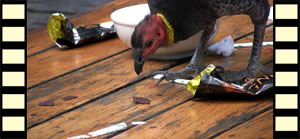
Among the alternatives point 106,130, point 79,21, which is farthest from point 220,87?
point 79,21

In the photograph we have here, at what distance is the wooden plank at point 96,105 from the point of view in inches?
64.8

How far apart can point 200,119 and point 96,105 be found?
0.36m

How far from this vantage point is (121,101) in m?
1.82

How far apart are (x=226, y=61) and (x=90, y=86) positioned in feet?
1.78

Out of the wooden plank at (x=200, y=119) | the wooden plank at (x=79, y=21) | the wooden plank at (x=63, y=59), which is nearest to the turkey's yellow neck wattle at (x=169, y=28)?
the wooden plank at (x=200, y=119)

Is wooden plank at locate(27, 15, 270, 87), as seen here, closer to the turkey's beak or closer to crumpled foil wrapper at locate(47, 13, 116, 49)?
crumpled foil wrapper at locate(47, 13, 116, 49)

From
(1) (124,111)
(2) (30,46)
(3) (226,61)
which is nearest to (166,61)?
(3) (226,61)

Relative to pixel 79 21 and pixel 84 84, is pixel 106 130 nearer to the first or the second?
pixel 84 84

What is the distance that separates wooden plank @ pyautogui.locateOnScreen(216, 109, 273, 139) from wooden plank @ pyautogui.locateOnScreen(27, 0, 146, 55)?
1141 millimetres

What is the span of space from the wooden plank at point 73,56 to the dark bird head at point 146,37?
0.45 metres

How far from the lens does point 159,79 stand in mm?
1959

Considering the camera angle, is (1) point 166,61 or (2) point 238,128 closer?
(2) point 238,128

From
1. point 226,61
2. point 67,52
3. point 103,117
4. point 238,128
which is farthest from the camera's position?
point 67,52

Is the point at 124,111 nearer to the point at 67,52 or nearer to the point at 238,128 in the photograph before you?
the point at 238,128
